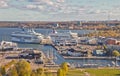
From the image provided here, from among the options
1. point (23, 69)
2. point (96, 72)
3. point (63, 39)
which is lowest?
point (63, 39)

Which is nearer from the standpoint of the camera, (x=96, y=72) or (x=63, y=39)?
(x=96, y=72)

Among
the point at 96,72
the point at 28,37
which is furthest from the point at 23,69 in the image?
the point at 28,37

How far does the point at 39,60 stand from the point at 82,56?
427 cm

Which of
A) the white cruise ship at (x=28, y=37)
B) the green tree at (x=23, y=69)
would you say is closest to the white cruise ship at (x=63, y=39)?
the white cruise ship at (x=28, y=37)

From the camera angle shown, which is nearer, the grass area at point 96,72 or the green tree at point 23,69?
the green tree at point 23,69

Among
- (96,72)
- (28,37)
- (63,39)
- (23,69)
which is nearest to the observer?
(23,69)

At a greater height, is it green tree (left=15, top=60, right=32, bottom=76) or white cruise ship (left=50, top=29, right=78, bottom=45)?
green tree (left=15, top=60, right=32, bottom=76)

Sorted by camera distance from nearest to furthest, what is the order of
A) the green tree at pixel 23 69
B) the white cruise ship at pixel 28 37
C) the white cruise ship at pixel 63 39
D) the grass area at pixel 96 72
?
1. the green tree at pixel 23 69
2. the grass area at pixel 96 72
3. the white cruise ship at pixel 63 39
4. the white cruise ship at pixel 28 37

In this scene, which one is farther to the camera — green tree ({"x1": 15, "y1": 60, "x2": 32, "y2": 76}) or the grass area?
the grass area

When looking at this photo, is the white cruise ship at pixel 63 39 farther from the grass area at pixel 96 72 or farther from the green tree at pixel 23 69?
the green tree at pixel 23 69

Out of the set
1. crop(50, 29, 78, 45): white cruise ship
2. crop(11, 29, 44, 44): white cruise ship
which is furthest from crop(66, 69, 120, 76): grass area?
crop(11, 29, 44, 44): white cruise ship

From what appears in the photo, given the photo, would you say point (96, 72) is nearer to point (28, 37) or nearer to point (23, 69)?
point (23, 69)

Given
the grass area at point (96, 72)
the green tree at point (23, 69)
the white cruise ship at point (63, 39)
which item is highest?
the green tree at point (23, 69)

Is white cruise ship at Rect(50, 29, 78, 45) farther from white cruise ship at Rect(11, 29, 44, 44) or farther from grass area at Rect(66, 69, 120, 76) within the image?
grass area at Rect(66, 69, 120, 76)
